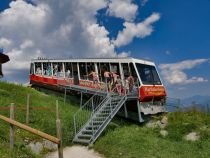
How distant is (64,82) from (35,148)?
14.3 meters

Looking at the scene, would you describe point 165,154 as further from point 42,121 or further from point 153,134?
point 42,121

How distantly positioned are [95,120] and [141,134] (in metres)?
2.96

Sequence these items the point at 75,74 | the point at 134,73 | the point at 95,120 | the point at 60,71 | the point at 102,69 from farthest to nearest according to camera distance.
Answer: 1. the point at 60,71
2. the point at 75,74
3. the point at 102,69
4. the point at 134,73
5. the point at 95,120

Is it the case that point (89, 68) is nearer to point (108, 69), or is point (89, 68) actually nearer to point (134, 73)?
point (108, 69)

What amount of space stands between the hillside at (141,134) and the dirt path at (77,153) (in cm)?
42

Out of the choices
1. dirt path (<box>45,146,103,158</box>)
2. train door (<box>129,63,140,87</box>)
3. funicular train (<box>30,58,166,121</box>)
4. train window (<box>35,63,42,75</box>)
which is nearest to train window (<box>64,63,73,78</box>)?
funicular train (<box>30,58,166,121</box>)

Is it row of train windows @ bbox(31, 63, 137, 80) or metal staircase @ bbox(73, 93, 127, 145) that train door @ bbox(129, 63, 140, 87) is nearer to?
row of train windows @ bbox(31, 63, 137, 80)

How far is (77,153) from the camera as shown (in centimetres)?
1895

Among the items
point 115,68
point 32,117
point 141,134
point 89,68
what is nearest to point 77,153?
point 141,134

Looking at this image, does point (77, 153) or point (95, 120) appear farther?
point (95, 120)

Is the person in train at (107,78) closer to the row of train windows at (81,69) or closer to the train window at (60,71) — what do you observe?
the row of train windows at (81,69)

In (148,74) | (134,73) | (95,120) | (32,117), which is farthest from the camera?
(148,74)

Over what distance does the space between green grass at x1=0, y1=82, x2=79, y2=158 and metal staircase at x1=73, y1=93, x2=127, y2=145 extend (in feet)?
1.90

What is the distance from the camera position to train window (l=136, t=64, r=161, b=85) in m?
25.6
